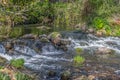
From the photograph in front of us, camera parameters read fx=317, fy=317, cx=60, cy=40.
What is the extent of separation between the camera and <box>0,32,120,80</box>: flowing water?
43.0ft

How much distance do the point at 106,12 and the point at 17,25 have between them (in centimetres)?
703

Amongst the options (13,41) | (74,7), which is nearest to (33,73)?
(13,41)

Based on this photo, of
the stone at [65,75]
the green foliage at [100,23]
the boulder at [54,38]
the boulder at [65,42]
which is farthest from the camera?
the green foliage at [100,23]

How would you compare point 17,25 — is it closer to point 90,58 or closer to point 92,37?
point 92,37

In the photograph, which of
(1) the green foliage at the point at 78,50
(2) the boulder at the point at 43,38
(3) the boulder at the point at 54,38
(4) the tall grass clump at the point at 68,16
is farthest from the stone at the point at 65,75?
(4) the tall grass clump at the point at 68,16

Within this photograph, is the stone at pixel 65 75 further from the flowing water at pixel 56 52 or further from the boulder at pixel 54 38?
the boulder at pixel 54 38

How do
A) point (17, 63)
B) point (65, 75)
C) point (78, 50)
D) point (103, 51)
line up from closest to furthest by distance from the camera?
point (65, 75) → point (17, 63) → point (103, 51) → point (78, 50)

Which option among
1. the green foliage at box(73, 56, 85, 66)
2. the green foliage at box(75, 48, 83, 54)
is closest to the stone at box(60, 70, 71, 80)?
the green foliage at box(73, 56, 85, 66)

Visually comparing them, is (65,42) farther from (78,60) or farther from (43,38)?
(78,60)

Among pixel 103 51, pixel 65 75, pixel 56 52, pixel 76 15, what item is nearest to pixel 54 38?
pixel 56 52

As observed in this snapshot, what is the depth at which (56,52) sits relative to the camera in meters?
16.7

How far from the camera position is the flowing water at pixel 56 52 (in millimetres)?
13117

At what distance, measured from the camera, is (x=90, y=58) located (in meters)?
15.4

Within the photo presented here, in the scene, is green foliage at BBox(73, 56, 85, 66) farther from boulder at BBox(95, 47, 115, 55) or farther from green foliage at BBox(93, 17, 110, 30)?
green foliage at BBox(93, 17, 110, 30)
